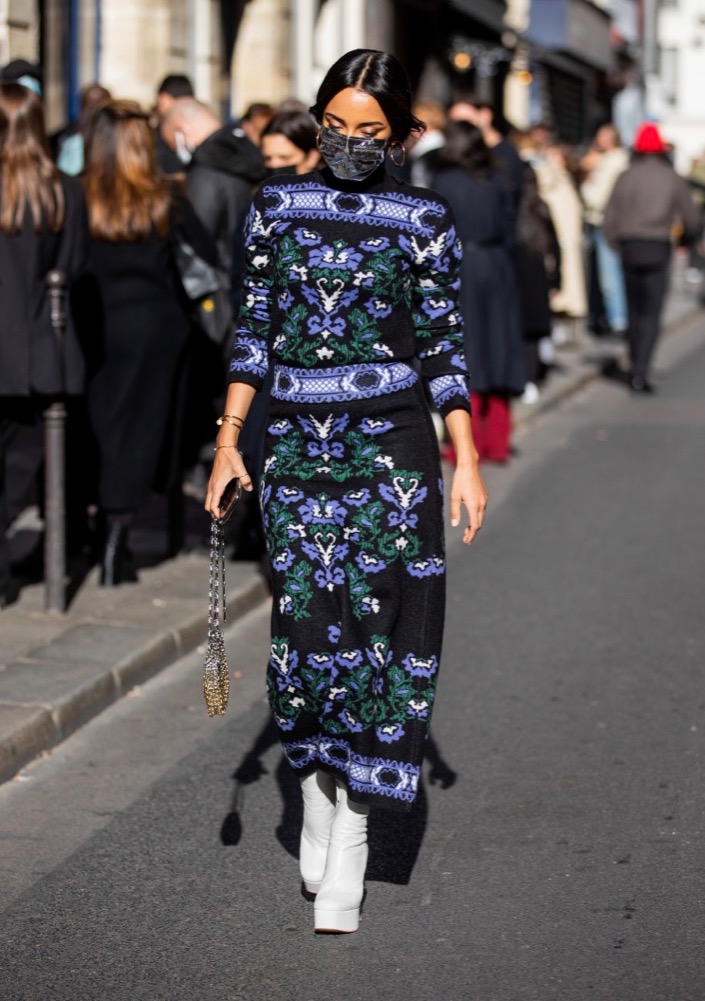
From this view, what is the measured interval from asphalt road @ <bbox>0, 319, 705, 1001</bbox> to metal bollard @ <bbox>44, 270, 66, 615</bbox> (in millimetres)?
627

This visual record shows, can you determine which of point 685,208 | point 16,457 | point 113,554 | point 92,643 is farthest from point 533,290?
point 92,643

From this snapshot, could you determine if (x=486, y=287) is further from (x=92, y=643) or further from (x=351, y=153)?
(x=351, y=153)

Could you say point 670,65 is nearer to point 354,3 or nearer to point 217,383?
point 354,3

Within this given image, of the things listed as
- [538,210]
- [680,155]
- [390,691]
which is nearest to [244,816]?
[390,691]

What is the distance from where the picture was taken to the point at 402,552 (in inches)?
173

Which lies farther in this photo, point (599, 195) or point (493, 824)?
point (599, 195)

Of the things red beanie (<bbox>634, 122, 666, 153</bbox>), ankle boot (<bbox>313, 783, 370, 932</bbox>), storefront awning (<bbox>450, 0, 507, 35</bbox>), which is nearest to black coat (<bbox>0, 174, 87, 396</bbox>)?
ankle boot (<bbox>313, 783, 370, 932</bbox>)

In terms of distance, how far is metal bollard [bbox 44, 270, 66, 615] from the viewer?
7.25 metres

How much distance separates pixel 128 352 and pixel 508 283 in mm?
4001

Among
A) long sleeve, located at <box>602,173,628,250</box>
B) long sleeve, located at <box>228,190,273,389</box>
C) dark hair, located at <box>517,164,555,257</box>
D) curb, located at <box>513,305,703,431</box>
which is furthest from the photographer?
long sleeve, located at <box>602,173,628,250</box>

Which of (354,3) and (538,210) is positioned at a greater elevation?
(354,3)

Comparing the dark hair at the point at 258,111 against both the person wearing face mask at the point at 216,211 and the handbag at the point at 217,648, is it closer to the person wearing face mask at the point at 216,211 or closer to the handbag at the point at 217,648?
the person wearing face mask at the point at 216,211

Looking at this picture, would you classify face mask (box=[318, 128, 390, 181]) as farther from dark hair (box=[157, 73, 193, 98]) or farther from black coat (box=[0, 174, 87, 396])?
dark hair (box=[157, 73, 193, 98])

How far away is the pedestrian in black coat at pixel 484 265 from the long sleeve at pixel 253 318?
6386 mm
